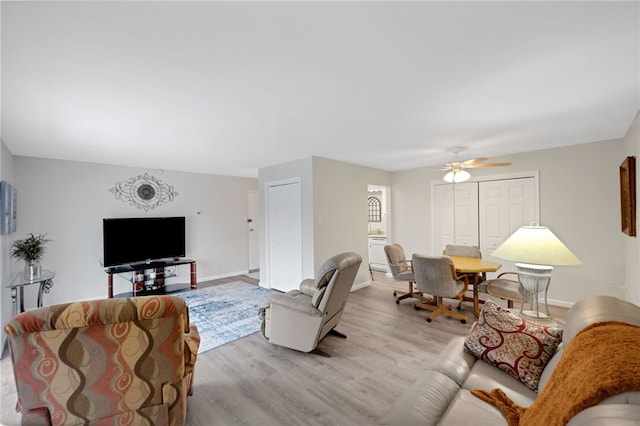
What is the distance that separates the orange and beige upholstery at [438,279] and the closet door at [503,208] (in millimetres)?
1597

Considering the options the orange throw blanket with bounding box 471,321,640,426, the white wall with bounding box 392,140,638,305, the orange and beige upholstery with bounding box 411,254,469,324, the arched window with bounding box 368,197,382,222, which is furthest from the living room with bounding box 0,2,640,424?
the orange throw blanket with bounding box 471,321,640,426

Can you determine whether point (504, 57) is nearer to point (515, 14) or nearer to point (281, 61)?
point (515, 14)

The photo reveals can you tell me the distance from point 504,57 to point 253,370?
3.13 metres

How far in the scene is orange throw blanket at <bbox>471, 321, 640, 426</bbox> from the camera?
769mm

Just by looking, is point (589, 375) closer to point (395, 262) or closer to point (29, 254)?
point (395, 262)

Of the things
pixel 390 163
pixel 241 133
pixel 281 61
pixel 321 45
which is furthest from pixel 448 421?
pixel 390 163

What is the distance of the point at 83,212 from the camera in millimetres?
4406

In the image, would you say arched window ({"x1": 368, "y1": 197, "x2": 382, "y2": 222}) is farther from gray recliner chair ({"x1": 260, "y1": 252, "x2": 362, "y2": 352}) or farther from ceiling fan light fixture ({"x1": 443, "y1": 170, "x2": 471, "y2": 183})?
gray recliner chair ({"x1": 260, "y1": 252, "x2": 362, "y2": 352})

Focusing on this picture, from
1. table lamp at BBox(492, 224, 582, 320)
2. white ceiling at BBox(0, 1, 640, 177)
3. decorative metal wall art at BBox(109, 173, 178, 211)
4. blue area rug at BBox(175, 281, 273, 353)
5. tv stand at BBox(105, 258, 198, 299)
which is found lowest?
blue area rug at BBox(175, 281, 273, 353)

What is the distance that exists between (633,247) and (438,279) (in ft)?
6.90

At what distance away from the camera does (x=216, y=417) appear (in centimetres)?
188

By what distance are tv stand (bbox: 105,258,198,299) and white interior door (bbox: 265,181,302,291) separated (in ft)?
5.39

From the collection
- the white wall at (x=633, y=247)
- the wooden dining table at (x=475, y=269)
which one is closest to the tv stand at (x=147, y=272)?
the wooden dining table at (x=475, y=269)

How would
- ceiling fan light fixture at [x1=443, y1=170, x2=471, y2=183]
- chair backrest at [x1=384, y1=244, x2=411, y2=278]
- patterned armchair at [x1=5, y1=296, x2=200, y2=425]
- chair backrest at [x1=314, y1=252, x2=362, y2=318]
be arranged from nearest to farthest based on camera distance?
patterned armchair at [x1=5, y1=296, x2=200, y2=425] → chair backrest at [x1=314, y1=252, x2=362, y2=318] → ceiling fan light fixture at [x1=443, y1=170, x2=471, y2=183] → chair backrest at [x1=384, y1=244, x2=411, y2=278]
